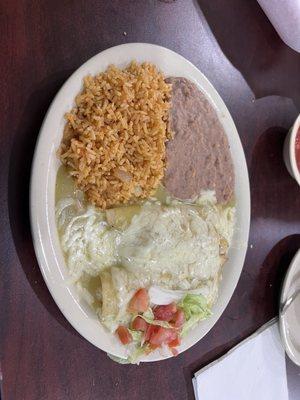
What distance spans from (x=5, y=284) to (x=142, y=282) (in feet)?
1.35

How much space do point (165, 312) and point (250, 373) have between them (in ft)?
2.28

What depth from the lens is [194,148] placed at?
1734 millimetres

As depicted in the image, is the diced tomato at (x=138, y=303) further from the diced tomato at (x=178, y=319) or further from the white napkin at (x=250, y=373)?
the white napkin at (x=250, y=373)

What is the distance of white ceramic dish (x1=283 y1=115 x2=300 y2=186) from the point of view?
6.68 feet

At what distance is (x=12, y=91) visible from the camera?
1.42m

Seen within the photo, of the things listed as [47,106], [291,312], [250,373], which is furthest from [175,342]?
[47,106]

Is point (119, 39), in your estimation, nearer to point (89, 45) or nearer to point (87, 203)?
point (89, 45)

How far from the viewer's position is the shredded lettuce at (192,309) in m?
1.66

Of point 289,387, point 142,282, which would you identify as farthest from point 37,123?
point 289,387

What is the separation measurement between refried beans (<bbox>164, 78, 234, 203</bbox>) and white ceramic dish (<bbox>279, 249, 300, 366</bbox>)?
0.50 m

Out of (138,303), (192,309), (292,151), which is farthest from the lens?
(292,151)

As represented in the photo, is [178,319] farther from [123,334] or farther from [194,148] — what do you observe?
[194,148]

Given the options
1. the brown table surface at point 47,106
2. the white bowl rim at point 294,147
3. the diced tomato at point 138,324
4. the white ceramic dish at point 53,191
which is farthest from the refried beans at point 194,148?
the diced tomato at point 138,324

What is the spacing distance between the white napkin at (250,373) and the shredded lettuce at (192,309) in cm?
28
